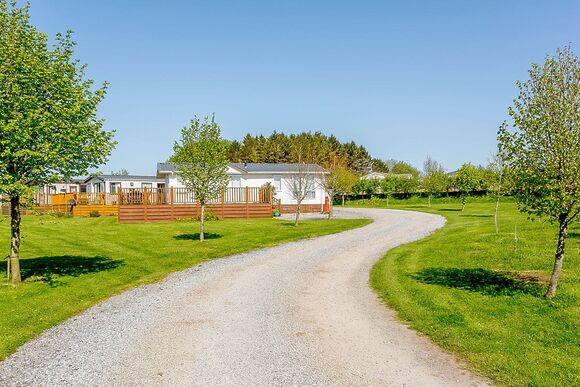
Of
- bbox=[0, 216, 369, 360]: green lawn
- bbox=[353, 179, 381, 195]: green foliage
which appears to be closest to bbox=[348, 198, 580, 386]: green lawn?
bbox=[0, 216, 369, 360]: green lawn

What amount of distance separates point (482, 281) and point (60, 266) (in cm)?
1425

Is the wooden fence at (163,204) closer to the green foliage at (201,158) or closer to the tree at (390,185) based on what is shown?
the green foliage at (201,158)

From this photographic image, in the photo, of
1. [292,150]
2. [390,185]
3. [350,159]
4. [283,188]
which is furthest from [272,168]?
[350,159]

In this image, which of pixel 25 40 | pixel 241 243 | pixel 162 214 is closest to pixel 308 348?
pixel 25 40

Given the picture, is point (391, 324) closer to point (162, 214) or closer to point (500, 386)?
point (500, 386)

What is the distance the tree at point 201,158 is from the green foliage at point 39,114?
9513 mm

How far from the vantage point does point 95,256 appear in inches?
750

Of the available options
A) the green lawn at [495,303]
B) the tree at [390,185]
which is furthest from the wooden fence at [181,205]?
the tree at [390,185]

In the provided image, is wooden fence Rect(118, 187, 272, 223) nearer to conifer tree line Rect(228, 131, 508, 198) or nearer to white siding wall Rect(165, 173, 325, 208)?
white siding wall Rect(165, 173, 325, 208)

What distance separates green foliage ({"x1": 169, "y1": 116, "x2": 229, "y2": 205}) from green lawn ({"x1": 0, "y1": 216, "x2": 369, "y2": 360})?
3.02 metres

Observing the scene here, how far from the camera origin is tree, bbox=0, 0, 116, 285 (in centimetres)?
1234

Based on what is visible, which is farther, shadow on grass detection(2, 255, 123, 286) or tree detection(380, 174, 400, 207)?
tree detection(380, 174, 400, 207)

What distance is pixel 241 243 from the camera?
22.7 meters

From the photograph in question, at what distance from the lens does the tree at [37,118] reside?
12.3 meters
